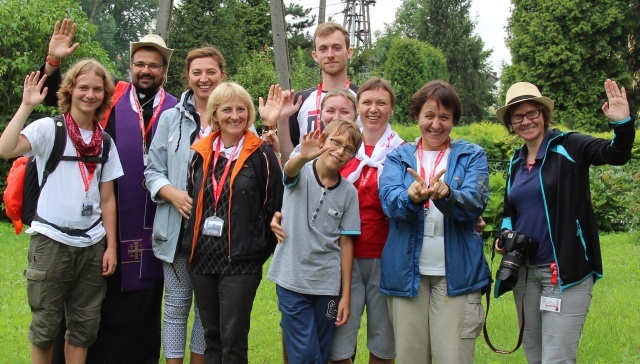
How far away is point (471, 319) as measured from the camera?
147 inches

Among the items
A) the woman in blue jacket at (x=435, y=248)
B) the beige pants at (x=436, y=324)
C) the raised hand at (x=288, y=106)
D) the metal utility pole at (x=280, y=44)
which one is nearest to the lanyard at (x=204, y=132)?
the raised hand at (x=288, y=106)

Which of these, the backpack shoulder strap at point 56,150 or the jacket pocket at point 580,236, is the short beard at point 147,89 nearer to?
the backpack shoulder strap at point 56,150

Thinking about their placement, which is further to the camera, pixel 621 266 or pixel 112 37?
pixel 112 37

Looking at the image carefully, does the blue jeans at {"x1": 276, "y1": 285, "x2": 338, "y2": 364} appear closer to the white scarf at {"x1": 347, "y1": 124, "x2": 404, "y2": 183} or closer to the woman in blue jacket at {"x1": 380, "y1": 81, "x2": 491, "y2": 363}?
→ the woman in blue jacket at {"x1": 380, "y1": 81, "x2": 491, "y2": 363}

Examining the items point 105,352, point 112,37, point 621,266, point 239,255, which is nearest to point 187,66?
point 239,255

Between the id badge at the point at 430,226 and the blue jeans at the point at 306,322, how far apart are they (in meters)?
0.68

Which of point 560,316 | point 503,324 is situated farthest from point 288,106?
point 503,324

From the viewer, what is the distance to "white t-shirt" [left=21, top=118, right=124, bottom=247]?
13.2ft

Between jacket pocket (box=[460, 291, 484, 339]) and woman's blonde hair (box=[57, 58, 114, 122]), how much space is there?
2.59 metres

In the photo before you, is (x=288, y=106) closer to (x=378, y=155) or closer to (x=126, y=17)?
(x=378, y=155)

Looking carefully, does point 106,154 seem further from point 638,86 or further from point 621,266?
point 638,86

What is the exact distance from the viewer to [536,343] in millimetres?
3957

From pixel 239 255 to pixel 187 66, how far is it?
4.81ft

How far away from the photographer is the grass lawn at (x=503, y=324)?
5570 mm
